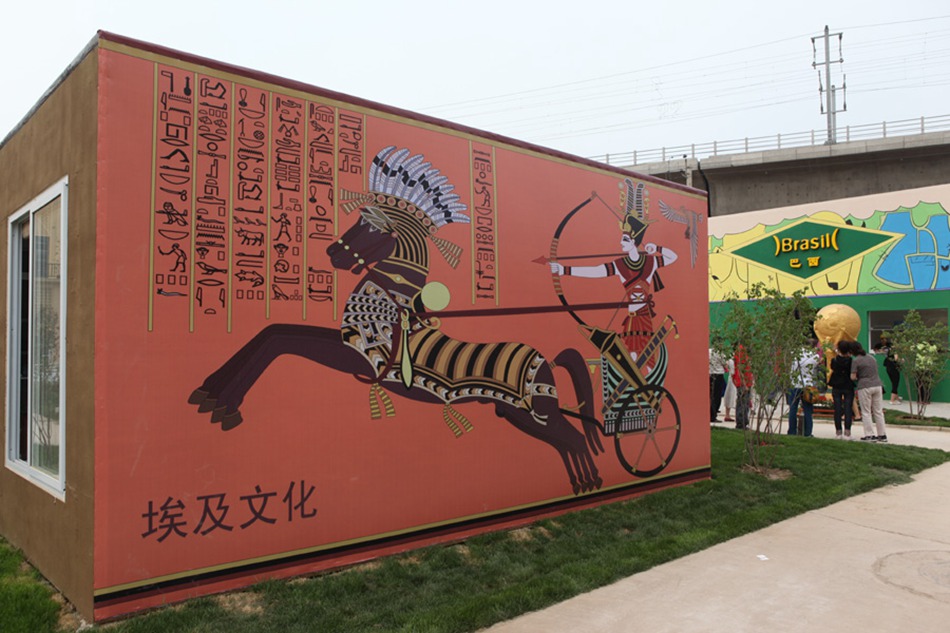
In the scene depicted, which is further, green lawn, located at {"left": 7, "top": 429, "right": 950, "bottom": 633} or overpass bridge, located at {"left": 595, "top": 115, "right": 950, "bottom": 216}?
overpass bridge, located at {"left": 595, "top": 115, "right": 950, "bottom": 216}

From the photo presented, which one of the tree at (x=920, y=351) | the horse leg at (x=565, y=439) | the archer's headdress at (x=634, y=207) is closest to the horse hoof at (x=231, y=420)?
the horse leg at (x=565, y=439)

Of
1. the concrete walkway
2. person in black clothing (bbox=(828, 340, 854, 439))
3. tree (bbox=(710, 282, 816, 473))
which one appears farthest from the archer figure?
person in black clothing (bbox=(828, 340, 854, 439))

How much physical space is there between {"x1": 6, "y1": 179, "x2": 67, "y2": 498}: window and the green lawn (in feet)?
2.97

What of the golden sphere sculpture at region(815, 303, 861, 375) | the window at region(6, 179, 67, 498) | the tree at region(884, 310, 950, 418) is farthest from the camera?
the golden sphere sculpture at region(815, 303, 861, 375)

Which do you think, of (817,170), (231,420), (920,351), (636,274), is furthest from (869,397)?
(817,170)

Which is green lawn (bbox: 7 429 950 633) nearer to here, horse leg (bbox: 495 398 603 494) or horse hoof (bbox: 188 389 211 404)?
horse leg (bbox: 495 398 603 494)

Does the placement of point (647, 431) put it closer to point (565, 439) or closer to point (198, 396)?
point (565, 439)

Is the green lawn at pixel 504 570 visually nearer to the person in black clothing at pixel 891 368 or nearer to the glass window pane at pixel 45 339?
the glass window pane at pixel 45 339

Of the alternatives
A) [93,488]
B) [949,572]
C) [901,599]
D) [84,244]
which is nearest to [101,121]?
[84,244]

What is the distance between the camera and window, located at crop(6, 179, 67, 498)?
477 cm

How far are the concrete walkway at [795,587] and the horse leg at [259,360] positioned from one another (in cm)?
218

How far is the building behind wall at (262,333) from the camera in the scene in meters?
4.28

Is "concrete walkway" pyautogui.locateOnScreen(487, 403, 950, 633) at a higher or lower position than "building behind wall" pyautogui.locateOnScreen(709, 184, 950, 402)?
lower

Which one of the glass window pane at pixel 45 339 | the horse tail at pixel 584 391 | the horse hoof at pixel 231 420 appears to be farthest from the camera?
the horse tail at pixel 584 391
